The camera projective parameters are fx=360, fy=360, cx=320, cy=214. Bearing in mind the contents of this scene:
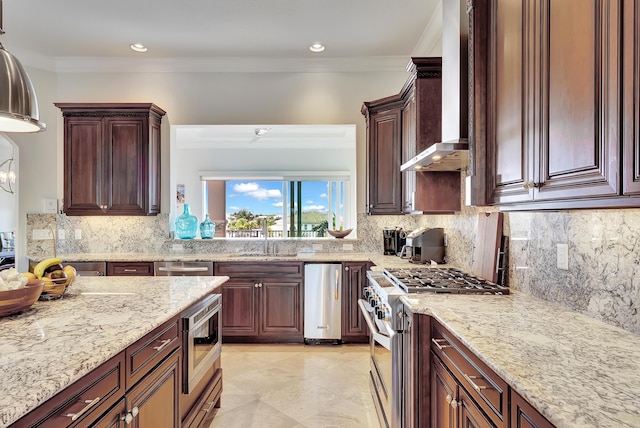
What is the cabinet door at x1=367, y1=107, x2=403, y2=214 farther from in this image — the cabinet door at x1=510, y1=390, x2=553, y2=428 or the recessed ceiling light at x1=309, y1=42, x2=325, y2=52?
the cabinet door at x1=510, y1=390, x2=553, y2=428

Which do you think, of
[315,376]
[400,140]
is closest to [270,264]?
[315,376]

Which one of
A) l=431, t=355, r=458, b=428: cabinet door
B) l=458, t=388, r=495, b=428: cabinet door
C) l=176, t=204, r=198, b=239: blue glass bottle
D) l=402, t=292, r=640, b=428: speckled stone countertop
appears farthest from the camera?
l=176, t=204, r=198, b=239: blue glass bottle

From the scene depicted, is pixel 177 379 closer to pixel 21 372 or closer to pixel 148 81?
pixel 21 372

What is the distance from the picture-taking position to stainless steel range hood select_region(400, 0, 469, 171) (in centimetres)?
204

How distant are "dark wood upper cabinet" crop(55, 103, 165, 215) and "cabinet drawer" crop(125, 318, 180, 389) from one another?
2.57 metres

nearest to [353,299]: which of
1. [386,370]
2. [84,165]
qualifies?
[386,370]

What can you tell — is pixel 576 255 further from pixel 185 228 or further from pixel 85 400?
pixel 185 228

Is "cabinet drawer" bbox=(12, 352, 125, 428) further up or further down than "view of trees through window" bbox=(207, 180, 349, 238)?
further down

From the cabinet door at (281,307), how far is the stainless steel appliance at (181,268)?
1.90 feet

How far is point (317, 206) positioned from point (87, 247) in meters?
4.46

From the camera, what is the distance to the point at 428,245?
3.13 meters

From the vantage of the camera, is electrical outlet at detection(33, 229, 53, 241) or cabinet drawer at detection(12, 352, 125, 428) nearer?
cabinet drawer at detection(12, 352, 125, 428)

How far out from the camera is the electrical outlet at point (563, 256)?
5.28ft

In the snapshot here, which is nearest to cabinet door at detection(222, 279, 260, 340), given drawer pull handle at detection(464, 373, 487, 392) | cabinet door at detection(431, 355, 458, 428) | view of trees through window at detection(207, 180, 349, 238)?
cabinet door at detection(431, 355, 458, 428)
